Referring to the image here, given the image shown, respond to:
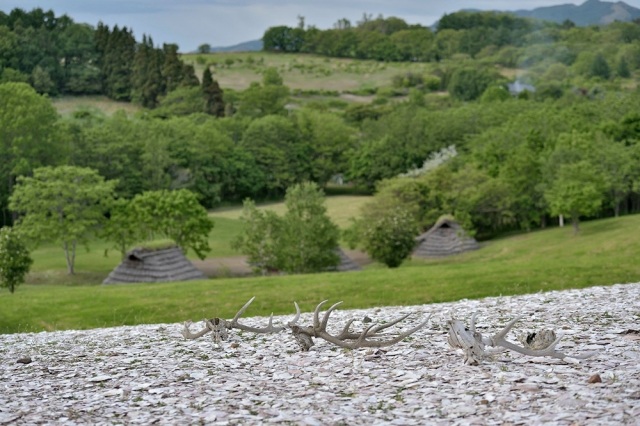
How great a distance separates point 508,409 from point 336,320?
8221mm

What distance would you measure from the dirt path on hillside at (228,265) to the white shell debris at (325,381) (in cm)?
3212

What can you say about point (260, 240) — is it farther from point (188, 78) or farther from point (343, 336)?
point (188, 78)

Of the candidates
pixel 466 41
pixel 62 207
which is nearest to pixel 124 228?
pixel 62 207

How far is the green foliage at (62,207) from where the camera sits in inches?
1903

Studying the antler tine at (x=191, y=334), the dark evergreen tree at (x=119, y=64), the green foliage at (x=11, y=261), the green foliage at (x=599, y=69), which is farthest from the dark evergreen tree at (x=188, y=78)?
the antler tine at (x=191, y=334)

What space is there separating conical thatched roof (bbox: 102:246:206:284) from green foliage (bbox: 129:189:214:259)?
13.9 feet

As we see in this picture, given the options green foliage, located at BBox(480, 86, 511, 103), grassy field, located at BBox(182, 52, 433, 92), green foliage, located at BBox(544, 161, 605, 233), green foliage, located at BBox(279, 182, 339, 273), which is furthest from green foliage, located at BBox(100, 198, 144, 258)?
grassy field, located at BBox(182, 52, 433, 92)

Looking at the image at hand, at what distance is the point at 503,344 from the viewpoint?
1230 cm

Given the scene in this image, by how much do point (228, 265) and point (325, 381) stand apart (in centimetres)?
3991

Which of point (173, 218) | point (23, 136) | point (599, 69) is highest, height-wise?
point (599, 69)

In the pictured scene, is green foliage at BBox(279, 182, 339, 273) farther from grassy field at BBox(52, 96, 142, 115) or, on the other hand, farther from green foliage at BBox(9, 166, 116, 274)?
grassy field at BBox(52, 96, 142, 115)

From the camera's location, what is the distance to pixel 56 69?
118m

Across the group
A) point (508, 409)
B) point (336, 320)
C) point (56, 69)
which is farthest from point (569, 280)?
point (56, 69)

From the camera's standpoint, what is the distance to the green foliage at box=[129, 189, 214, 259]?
4934 centimetres
